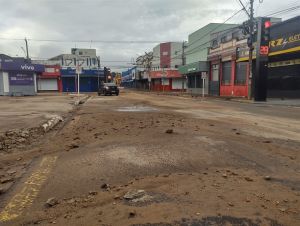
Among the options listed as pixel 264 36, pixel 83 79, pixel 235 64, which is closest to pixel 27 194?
pixel 264 36

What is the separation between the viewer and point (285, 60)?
111 ft

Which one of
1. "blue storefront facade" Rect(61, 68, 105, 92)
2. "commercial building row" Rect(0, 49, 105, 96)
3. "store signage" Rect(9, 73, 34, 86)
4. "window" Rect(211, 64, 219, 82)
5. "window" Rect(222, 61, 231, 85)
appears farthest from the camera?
"blue storefront facade" Rect(61, 68, 105, 92)

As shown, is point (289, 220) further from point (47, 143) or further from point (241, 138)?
point (47, 143)

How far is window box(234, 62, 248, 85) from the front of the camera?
134ft

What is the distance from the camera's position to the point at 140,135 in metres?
9.78

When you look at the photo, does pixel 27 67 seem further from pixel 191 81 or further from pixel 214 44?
pixel 191 81

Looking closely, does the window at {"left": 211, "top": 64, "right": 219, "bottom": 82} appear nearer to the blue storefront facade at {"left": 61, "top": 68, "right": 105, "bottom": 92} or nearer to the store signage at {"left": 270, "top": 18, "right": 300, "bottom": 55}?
the store signage at {"left": 270, "top": 18, "right": 300, "bottom": 55}

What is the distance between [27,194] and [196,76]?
56961mm

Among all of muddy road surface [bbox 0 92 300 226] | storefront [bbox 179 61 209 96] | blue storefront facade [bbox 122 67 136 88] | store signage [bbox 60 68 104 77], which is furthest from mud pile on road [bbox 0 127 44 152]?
blue storefront facade [bbox 122 67 136 88]

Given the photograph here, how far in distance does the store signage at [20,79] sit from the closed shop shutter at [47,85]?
65.0 feet

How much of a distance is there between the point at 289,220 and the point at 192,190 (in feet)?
4.67

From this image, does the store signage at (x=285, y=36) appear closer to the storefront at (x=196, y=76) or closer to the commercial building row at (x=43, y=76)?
the commercial building row at (x=43, y=76)

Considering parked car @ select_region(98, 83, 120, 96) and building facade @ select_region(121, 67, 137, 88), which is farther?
building facade @ select_region(121, 67, 137, 88)

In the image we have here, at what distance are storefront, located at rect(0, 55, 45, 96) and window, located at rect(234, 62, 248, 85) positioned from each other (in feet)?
96.2
